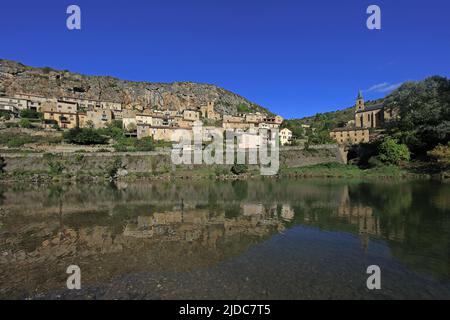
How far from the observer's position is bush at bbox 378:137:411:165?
49844 mm

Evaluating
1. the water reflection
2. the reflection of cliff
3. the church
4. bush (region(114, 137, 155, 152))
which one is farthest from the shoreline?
the church

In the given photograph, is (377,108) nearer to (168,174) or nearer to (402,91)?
(402,91)

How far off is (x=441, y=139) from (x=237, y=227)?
48328 mm

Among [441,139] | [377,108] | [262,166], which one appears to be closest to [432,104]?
[441,139]

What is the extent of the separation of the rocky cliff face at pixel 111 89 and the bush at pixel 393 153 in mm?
89385

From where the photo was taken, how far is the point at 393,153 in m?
50.2

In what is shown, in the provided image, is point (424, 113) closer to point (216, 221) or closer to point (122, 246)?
point (216, 221)

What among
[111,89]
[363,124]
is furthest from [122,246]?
[111,89]

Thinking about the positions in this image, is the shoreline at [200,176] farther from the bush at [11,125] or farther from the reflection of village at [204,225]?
the reflection of village at [204,225]

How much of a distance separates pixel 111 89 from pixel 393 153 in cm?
11593

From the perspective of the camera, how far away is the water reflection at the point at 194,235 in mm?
9500

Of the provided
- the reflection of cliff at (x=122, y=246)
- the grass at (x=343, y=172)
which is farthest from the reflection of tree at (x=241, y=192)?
the grass at (x=343, y=172)

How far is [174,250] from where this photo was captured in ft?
37.5

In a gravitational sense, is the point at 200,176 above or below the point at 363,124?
below
